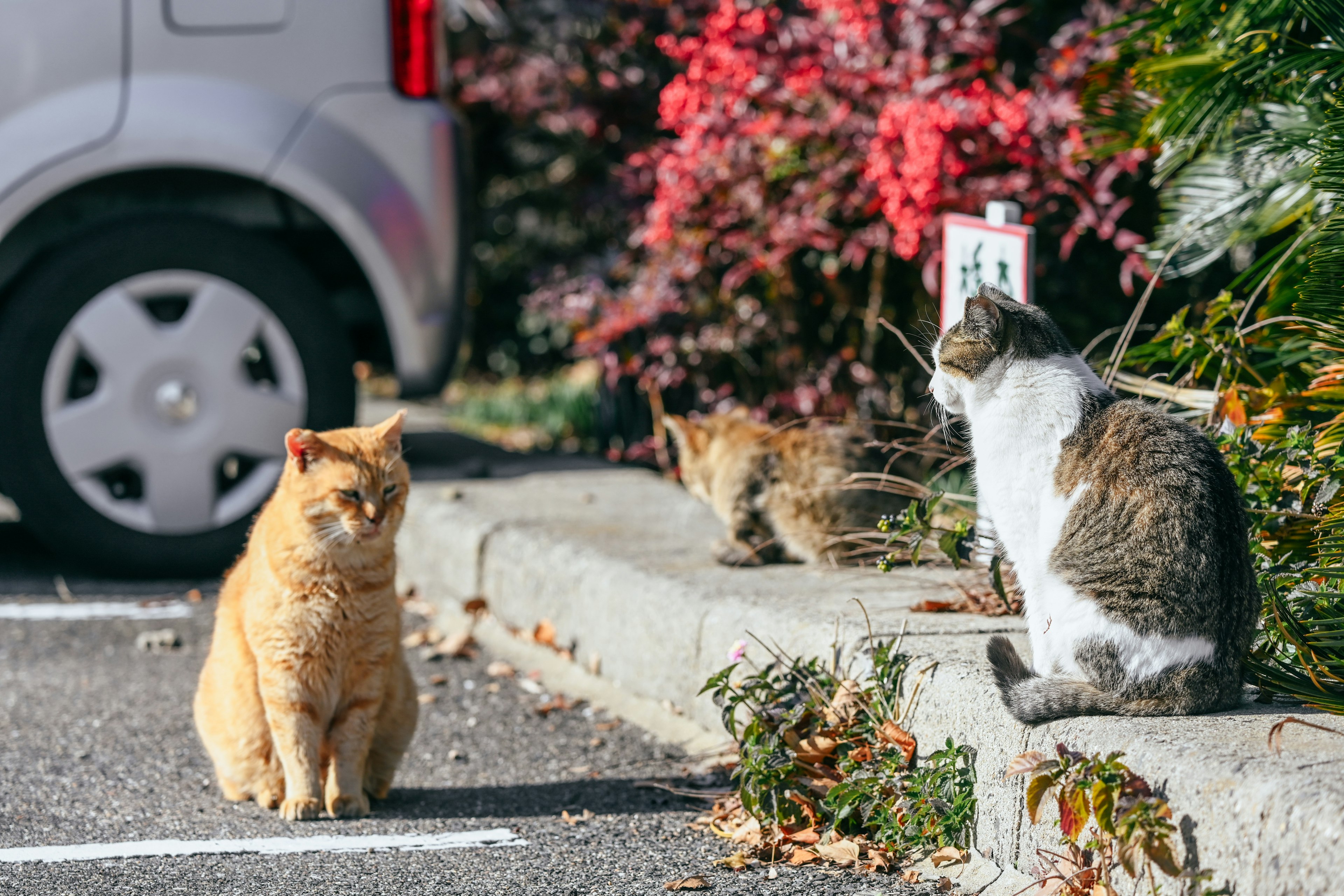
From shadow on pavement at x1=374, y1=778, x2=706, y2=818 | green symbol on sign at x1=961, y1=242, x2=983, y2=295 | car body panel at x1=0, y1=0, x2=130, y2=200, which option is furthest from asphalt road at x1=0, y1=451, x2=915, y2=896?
car body panel at x1=0, y1=0, x2=130, y2=200

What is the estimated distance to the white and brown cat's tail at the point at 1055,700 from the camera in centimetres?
244

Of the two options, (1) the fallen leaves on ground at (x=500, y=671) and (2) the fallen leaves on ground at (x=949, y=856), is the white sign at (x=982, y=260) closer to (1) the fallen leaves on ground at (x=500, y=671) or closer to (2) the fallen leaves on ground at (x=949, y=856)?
(2) the fallen leaves on ground at (x=949, y=856)

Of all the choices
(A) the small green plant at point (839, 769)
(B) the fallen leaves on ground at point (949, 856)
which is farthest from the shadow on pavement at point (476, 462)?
(B) the fallen leaves on ground at point (949, 856)

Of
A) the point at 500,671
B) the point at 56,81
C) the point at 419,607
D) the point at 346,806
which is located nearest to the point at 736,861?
the point at 346,806

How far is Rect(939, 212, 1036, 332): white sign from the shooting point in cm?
336

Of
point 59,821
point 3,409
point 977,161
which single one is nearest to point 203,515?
point 3,409

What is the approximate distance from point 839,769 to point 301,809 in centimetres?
122

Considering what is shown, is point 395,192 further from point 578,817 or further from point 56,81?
point 578,817

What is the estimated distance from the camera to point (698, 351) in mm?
5449

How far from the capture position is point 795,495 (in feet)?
12.9

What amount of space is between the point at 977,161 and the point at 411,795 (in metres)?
2.63

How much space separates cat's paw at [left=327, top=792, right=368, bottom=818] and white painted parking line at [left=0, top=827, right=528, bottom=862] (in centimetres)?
12

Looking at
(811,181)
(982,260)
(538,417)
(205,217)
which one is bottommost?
(538,417)

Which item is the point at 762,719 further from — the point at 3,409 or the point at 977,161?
the point at 3,409
